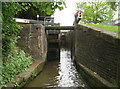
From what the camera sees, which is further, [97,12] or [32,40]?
[97,12]

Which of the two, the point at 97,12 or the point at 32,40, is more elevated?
the point at 97,12

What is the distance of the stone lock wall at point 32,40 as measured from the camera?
28.0 ft

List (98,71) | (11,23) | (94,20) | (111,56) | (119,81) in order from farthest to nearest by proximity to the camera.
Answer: (94,20) < (98,71) < (11,23) < (111,56) < (119,81)

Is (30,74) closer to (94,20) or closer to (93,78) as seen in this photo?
(93,78)

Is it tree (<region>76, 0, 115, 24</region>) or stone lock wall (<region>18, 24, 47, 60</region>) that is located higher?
tree (<region>76, 0, 115, 24</region>)

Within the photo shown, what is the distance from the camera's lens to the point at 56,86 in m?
5.67

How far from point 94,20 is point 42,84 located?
12723mm

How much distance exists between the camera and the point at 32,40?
863 cm

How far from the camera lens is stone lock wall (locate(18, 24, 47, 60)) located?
854cm

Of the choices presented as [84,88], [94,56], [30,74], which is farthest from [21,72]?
[94,56]

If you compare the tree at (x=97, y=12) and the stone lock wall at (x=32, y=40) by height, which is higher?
the tree at (x=97, y=12)

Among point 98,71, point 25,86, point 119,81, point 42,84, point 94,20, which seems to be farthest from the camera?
point 94,20

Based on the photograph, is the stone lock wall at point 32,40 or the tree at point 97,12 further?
A: the tree at point 97,12

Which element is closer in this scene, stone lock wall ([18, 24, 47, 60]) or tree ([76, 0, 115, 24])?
stone lock wall ([18, 24, 47, 60])
